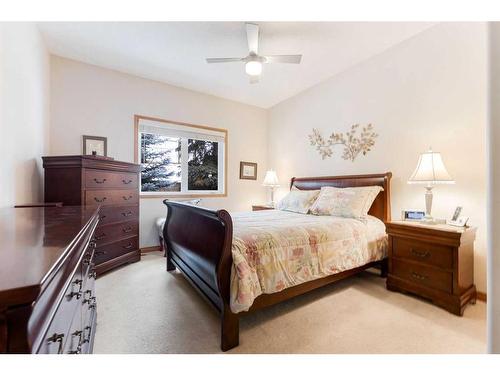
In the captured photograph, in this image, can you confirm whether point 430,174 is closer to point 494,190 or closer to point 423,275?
point 423,275

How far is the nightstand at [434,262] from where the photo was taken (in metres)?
1.84

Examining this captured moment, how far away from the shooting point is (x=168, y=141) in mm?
3793

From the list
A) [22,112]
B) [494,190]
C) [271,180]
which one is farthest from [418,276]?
[22,112]

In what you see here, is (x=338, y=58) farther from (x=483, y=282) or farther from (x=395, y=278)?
(x=483, y=282)

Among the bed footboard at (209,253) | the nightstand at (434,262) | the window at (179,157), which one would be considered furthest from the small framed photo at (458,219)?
the window at (179,157)

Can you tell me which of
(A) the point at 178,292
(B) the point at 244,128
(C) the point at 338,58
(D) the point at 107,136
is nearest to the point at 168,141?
(D) the point at 107,136

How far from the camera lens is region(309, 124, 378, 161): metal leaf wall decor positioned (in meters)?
2.97

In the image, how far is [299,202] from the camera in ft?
10.4

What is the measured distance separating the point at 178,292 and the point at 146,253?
4.91 feet

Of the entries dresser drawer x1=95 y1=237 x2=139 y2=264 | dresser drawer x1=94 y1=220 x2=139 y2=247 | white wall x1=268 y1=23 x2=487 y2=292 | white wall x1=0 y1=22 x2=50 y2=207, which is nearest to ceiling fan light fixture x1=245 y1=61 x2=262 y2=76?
white wall x1=268 y1=23 x2=487 y2=292

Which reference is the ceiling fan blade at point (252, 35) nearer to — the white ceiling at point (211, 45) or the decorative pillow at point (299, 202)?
the white ceiling at point (211, 45)

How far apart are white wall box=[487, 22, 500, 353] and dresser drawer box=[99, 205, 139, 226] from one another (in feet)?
10.0

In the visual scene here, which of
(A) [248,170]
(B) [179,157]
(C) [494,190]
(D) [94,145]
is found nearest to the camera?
(C) [494,190]

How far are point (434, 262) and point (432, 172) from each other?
0.80m
